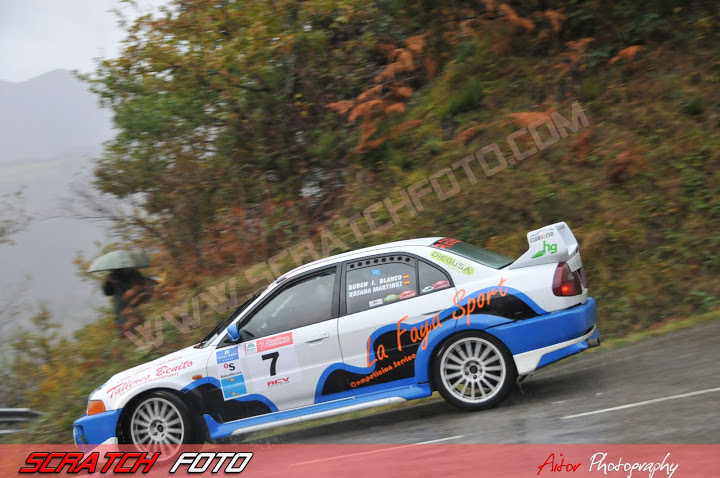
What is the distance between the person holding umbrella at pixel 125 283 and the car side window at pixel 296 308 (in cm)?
609

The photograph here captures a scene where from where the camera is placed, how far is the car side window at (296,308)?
6.67 metres

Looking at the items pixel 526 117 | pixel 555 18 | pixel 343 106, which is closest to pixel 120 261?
pixel 343 106

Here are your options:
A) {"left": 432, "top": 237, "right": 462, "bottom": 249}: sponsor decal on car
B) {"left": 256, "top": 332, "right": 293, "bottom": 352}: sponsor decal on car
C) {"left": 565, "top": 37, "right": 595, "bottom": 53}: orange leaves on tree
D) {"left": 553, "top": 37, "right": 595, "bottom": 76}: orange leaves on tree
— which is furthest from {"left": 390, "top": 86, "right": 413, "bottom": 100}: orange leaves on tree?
{"left": 256, "top": 332, "right": 293, "bottom": 352}: sponsor decal on car

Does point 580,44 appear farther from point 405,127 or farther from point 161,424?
point 161,424

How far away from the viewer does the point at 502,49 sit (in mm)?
13500

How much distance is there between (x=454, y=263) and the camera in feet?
21.5

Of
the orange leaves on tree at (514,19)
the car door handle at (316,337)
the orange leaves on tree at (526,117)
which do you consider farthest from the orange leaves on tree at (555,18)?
the car door handle at (316,337)

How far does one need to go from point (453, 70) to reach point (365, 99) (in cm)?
187

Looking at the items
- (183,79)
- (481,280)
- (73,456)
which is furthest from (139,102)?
(481,280)

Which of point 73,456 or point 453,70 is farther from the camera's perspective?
point 453,70

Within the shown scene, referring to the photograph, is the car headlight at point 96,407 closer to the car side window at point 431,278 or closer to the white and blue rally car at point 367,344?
the white and blue rally car at point 367,344

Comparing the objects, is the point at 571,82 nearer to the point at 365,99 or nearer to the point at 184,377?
the point at 365,99

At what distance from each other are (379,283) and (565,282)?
1726 millimetres

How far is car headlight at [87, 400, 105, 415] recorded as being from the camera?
22.2 ft
